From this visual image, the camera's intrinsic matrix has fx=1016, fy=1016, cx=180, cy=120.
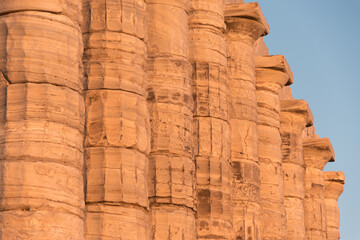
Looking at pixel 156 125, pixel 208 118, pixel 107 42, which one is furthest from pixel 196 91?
pixel 107 42

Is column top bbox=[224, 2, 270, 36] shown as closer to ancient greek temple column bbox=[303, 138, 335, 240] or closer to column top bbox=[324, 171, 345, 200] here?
ancient greek temple column bbox=[303, 138, 335, 240]

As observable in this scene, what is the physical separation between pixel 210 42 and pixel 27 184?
26.4 feet

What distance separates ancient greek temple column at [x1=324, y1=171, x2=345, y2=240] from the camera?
116 feet

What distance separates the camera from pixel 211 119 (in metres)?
20.0

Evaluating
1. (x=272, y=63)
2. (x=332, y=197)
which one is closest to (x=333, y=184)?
(x=332, y=197)

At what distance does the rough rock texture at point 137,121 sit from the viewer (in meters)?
13.6

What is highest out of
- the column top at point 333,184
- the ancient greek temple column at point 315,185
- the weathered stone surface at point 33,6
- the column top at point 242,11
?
the column top at point 242,11

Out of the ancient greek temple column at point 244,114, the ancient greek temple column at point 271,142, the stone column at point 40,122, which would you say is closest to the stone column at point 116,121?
the stone column at point 40,122

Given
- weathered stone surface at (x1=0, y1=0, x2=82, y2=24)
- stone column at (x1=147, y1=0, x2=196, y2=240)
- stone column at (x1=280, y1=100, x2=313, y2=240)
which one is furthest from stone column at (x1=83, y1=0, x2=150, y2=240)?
stone column at (x1=280, y1=100, x2=313, y2=240)

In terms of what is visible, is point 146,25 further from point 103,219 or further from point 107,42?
point 103,219

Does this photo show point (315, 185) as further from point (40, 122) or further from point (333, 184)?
point (40, 122)

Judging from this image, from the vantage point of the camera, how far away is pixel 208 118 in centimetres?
2000

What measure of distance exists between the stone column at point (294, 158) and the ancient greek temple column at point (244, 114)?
5357mm

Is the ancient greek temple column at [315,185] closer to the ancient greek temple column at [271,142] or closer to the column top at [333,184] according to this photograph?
the column top at [333,184]
